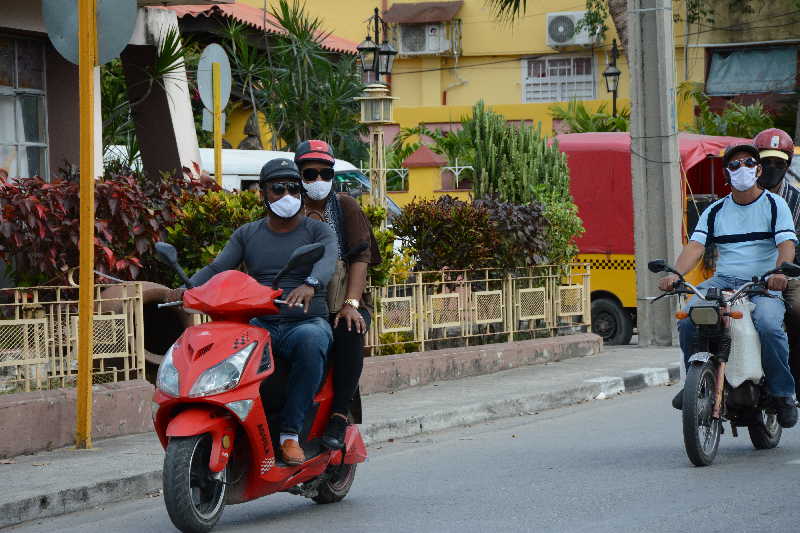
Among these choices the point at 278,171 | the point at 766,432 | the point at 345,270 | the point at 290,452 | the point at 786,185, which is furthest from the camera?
the point at 786,185

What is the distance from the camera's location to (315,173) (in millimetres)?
7012

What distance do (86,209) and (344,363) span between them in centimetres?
247

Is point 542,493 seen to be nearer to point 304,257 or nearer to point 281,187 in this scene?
point 304,257

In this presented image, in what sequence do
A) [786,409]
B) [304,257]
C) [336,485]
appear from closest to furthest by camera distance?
[304,257], [336,485], [786,409]

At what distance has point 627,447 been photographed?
8961 mm

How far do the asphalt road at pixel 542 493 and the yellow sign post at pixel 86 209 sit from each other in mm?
1199

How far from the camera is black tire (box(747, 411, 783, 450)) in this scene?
27.7 feet

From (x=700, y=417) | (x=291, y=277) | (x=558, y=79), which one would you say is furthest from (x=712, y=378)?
(x=558, y=79)

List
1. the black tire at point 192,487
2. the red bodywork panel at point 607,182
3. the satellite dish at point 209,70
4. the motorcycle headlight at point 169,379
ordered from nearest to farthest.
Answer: the black tire at point 192,487 → the motorcycle headlight at point 169,379 → the satellite dish at point 209,70 → the red bodywork panel at point 607,182

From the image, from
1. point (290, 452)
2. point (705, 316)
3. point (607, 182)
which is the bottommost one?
point (290, 452)

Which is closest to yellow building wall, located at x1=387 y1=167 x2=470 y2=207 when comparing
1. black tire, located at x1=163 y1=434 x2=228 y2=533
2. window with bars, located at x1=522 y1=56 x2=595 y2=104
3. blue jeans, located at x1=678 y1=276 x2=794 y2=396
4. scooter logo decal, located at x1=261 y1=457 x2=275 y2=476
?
window with bars, located at x1=522 y1=56 x2=595 y2=104

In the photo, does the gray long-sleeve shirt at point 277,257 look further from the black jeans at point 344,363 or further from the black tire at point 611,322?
the black tire at point 611,322

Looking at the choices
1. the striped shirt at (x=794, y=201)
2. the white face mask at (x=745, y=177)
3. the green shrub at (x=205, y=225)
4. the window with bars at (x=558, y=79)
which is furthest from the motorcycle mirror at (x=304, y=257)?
the window with bars at (x=558, y=79)

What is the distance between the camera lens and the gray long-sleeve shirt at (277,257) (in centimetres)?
658
